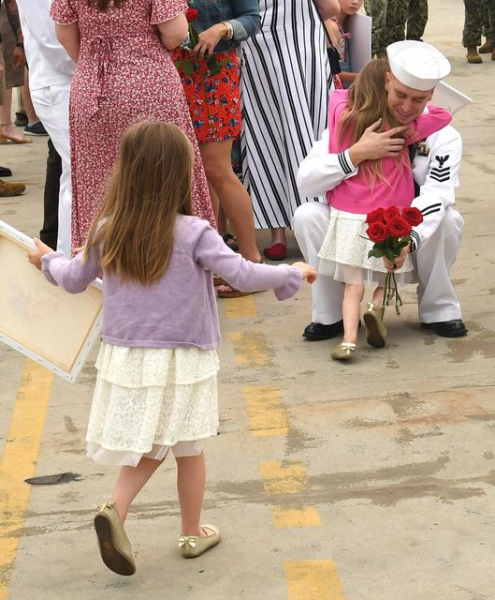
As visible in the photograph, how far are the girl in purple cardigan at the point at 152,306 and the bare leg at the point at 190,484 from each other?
5 cm

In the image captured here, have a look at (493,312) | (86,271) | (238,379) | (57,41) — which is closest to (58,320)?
(86,271)

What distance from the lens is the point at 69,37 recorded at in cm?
532

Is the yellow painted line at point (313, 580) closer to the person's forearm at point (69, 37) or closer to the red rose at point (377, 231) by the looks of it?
the red rose at point (377, 231)

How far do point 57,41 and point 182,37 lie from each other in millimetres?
750

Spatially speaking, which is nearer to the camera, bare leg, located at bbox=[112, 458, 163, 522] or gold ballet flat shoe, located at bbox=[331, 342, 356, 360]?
bare leg, located at bbox=[112, 458, 163, 522]

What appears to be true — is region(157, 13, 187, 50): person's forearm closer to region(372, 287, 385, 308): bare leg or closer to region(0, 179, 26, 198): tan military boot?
region(372, 287, 385, 308): bare leg

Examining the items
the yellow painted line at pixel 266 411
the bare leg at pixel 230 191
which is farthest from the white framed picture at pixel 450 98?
the yellow painted line at pixel 266 411

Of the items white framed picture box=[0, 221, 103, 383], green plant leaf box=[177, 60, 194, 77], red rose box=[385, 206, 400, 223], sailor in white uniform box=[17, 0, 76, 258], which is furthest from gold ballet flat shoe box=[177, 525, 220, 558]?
green plant leaf box=[177, 60, 194, 77]

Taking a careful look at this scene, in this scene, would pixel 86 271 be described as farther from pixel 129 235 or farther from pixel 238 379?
pixel 238 379

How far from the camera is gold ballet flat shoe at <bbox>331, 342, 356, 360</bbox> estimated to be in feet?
17.3

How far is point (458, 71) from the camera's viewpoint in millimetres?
13320

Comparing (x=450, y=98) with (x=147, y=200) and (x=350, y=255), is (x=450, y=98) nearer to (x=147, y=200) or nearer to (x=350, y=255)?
(x=350, y=255)

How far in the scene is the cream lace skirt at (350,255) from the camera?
5395 mm

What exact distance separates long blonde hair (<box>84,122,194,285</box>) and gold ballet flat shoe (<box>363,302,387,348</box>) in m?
1.99
